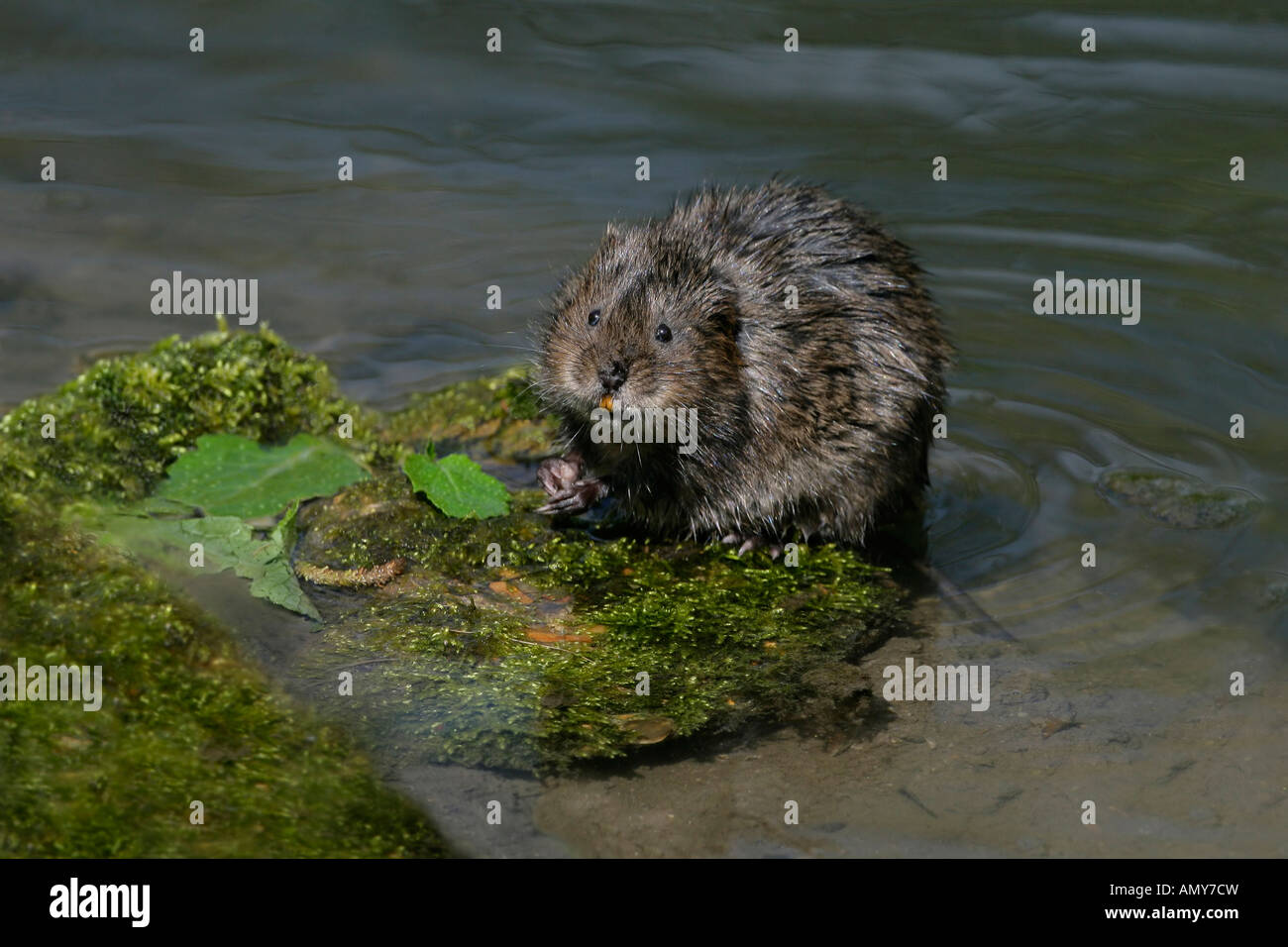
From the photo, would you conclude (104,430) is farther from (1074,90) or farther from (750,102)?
(1074,90)

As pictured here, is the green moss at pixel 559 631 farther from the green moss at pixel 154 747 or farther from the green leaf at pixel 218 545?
the green moss at pixel 154 747

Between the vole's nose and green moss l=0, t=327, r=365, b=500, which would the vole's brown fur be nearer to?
the vole's nose

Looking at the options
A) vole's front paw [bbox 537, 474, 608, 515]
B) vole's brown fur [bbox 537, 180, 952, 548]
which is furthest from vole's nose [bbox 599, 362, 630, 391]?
vole's front paw [bbox 537, 474, 608, 515]

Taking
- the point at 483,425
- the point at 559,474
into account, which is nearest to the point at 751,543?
the point at 559,474

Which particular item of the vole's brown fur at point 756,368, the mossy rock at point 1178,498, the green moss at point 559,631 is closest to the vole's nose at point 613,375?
the vole's brown fur at point 756,368

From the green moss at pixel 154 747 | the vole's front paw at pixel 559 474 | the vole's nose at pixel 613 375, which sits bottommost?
the green moss at pixel 154 747
